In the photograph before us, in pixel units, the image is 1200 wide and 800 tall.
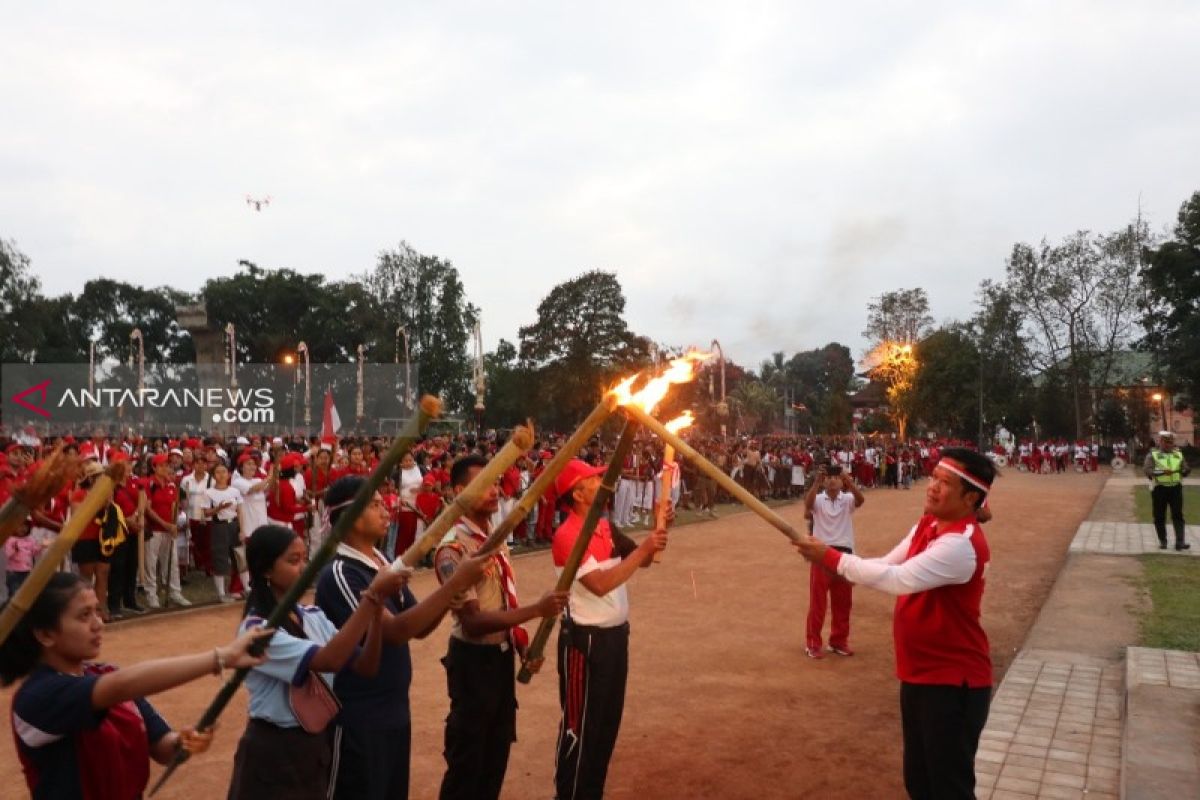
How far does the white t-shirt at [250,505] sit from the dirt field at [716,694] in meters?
1.35

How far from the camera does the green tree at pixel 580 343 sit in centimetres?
5719

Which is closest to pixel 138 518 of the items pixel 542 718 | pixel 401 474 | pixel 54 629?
pixel 401 474

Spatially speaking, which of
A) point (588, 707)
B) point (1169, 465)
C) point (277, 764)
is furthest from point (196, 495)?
point (1169, 465)

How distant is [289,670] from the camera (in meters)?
2.99

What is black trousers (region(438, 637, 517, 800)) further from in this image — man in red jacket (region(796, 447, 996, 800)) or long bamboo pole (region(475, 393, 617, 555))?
man in red jacket (region(796, 447, 996, 800))

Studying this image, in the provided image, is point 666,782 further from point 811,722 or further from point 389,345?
point 389,345

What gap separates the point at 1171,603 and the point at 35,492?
12452 mm

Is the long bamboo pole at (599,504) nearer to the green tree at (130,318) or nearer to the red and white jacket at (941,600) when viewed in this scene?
the red and white jacket at (941,600)

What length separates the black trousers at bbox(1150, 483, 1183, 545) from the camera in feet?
49.9

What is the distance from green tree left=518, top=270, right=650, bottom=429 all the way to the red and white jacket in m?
52.3

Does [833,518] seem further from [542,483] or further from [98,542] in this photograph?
[98,542]

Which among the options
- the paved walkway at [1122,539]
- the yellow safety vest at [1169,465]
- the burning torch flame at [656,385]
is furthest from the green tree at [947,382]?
the burning torch flame at [656,385]

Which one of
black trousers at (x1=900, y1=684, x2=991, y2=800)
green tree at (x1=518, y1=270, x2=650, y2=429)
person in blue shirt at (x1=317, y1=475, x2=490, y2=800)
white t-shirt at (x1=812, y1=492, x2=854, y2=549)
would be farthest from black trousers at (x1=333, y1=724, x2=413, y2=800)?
green tree at (x1=518, y1=270, x2=650, y2=429)

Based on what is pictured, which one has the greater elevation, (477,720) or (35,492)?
(35,492)
